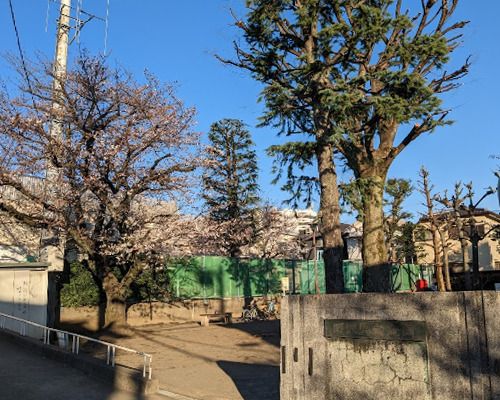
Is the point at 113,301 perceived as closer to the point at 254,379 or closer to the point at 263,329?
the point at 263,329

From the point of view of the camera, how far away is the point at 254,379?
32.3ft

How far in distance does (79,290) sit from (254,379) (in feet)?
33.6

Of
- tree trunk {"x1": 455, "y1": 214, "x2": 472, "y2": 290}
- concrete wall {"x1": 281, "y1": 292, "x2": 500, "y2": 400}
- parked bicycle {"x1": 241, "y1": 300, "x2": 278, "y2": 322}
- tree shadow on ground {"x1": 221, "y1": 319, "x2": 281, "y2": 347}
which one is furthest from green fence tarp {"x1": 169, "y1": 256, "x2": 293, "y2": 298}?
concrete wall {"x1": 281, "y1": 292, "x2": 500, "y2": 400}

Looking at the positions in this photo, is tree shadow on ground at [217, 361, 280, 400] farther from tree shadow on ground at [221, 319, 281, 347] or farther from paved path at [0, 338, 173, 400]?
tree shadow on ground at [221, 319, 281, 347]

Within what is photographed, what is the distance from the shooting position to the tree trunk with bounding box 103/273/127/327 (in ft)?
53.9

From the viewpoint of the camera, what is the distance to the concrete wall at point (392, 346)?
511 cm

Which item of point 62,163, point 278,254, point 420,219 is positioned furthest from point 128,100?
point 420,219

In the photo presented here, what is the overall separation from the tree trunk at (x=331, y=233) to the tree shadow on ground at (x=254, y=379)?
2.98m

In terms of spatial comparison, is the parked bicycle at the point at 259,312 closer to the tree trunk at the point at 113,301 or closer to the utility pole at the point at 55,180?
the tree trunk at the point at 113,301

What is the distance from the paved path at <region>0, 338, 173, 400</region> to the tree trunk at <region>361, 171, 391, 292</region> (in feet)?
22.4

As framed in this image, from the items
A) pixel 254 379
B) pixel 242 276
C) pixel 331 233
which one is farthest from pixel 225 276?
pixel 254 379

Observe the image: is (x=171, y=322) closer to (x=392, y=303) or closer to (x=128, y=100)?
(x=128, y=100)

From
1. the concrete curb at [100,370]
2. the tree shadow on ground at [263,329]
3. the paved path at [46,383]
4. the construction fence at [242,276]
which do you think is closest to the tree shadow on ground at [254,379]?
the paved path at [46,383]

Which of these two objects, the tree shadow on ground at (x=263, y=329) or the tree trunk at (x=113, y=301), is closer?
the tree trunk at (x=113, y=301)
